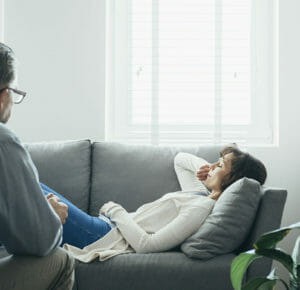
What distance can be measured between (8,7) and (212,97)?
4.89ft

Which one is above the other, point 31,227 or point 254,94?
point 254,94

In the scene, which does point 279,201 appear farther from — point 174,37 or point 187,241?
point 174,37

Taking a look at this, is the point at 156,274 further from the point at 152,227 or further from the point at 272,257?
the point at 272,257

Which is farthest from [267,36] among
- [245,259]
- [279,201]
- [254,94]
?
[245,259]

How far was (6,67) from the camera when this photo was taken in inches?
51.8

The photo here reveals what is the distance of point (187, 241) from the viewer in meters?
1.98

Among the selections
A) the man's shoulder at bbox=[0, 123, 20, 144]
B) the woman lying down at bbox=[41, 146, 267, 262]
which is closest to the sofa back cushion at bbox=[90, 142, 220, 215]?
the woman lying down at bbox=[41, 146, 267, 262]

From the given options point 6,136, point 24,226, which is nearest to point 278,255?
point 24,226

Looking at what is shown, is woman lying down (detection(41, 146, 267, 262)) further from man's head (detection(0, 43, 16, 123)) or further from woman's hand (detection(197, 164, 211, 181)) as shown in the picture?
man's head (detection(0, 43, 16, 123))

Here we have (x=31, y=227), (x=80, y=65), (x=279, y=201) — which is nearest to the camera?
(x=31, y=227)

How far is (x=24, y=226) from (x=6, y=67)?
1.51ft

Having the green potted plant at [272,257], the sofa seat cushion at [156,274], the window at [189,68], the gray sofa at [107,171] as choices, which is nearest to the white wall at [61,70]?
the window at [189,68]

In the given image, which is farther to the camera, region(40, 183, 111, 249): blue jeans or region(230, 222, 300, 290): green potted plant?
region(40, 183, 111, 249): blue jeans

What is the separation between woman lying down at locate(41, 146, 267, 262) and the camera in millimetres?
1993
